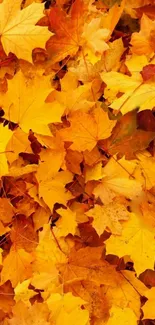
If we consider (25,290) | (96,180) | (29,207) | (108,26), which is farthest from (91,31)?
(25,290)

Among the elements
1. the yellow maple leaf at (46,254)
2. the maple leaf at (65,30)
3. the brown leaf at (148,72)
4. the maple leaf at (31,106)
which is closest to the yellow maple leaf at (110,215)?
the yellow maple leaf at (46,254)

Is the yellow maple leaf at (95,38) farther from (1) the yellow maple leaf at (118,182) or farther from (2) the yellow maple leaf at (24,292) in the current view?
(2) the yellow maple leaf at (24,292)

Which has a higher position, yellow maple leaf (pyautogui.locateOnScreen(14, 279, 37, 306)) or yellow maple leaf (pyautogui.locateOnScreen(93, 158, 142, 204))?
yellow maple leaf (pyautogui.locateOnScreen(93, 158, 142, 204))

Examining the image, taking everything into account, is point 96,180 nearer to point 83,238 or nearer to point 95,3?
point 83,238

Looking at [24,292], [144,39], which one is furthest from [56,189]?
[144,39]

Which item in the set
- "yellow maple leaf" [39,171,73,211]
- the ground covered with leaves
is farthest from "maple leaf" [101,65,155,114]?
"yellow maple leaf" [39,171,73,211]

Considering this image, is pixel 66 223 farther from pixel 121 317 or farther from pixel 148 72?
pixel 148 72

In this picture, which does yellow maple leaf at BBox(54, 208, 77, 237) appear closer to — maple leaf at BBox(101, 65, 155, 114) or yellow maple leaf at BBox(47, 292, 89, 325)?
yellow maple leaf at BBox(47, 292, 89, 325)
